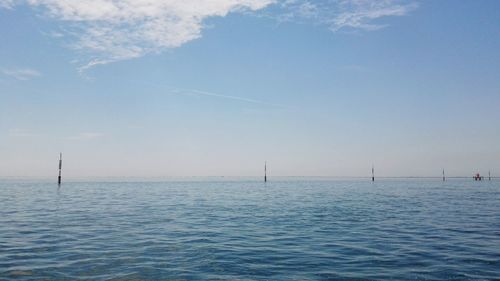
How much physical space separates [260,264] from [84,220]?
55.0 feet

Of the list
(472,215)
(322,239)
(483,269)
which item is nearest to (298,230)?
(322,239)

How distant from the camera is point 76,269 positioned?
12109mm

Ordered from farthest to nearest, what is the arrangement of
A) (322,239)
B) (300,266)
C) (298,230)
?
(298,230) < (322,239) < (300,266)

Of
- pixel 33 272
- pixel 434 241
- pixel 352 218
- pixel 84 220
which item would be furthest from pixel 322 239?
pixel 84 220

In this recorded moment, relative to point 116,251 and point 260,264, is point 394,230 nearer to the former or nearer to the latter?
point 260,264

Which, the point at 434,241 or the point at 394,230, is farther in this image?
the point at 394,230

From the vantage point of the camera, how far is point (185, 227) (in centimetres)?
2231

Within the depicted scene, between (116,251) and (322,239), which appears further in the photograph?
(322,239)

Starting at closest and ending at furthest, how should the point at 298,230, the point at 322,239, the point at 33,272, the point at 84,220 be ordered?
the point at 33,272, the point at 322,239, the point at 298,230, the point at 84,220

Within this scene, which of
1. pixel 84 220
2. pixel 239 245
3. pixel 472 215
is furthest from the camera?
pixel 472 215

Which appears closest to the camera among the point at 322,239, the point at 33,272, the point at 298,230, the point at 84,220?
the point at 33,272

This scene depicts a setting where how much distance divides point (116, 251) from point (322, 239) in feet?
30.9

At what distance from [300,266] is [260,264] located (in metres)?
1.39

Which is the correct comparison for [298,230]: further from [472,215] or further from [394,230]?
[472,215]
